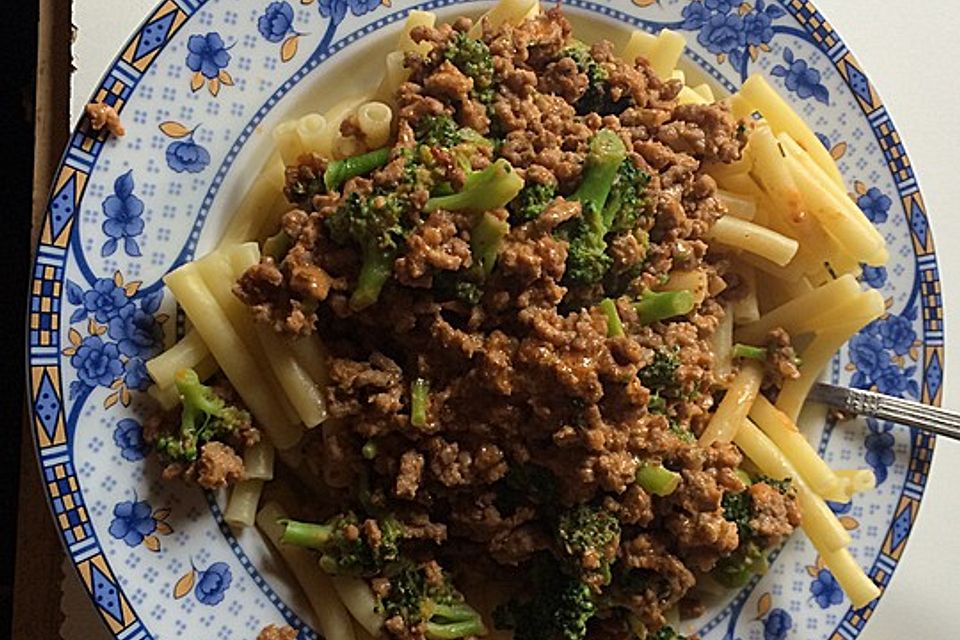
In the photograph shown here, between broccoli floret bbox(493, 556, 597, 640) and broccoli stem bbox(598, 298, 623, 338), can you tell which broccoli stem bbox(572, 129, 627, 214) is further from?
broccoli floret bbox(493, 556, 597, 640)

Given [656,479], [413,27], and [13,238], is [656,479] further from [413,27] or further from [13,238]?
[13,238]

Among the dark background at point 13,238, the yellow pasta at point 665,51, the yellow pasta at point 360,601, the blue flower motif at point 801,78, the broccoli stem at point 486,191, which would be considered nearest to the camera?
the broccoli stem at point 486,191

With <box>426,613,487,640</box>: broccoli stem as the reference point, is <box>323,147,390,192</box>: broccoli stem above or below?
above

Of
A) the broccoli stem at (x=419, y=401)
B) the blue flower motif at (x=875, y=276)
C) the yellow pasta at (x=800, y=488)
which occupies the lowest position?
the broccoli stem at (x=419, y=401)

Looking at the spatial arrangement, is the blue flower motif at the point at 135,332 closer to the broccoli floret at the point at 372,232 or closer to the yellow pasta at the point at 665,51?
the broccoli floret at the point at 372,232

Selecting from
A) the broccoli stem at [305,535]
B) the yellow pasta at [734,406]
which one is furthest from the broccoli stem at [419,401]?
the yellow pasta at [734,406]

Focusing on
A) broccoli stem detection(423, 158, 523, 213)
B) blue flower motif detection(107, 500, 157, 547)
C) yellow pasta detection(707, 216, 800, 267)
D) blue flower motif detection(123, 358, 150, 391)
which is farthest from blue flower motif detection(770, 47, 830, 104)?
blue flower motif detection(107, 500, 157, 547)

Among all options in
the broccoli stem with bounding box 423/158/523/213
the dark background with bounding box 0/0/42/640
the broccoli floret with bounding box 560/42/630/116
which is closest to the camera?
the broccoli stem with bounding box 423/158/523/213
